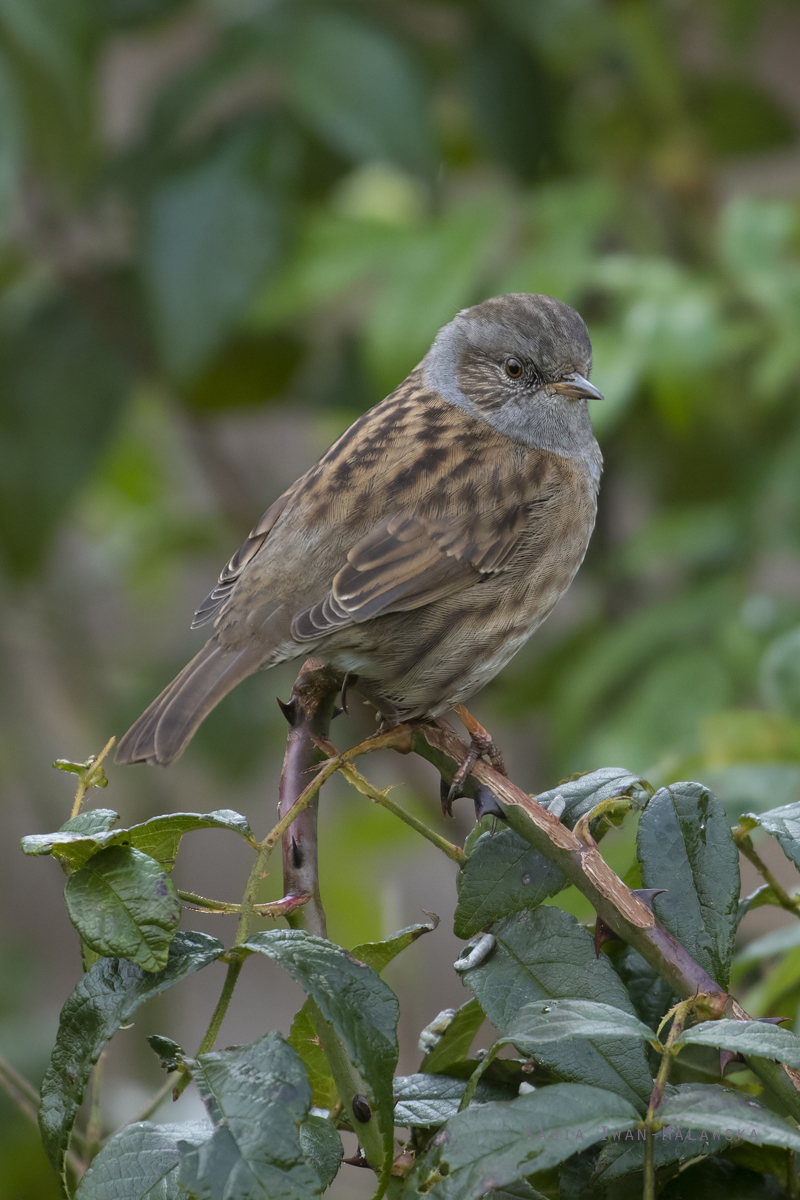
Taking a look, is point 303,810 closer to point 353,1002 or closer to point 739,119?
point 353,1002

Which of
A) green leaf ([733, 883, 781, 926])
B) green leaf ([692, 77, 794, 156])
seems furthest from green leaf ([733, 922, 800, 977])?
green leaf ([692, 77, 794, 156])

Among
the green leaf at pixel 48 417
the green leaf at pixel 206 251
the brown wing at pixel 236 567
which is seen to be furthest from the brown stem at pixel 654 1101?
the green leaf at pixel 48 417

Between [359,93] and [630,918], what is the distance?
8.44 ft

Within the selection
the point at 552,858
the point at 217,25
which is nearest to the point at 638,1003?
the point at 552,858

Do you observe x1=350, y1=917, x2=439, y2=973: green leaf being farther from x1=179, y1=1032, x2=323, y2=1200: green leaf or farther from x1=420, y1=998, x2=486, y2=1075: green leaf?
x1=179, y1=1032, x2=323, y2=1200: green leaf

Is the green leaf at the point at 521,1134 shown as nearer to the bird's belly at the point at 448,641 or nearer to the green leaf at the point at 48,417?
the bird's belly at the point at 448,641

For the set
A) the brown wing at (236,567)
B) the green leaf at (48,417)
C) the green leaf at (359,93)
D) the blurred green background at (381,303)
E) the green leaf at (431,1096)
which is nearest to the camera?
the green leaf at (431,1096)

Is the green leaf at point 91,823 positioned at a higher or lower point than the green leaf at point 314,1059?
higher

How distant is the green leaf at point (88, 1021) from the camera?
96cm

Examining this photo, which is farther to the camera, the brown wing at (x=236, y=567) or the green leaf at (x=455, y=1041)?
the brown wing at (x=236, y=567)

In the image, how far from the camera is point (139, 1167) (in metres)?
0.94

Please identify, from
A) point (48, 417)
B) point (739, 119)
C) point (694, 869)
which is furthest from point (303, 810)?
point (739, 119)

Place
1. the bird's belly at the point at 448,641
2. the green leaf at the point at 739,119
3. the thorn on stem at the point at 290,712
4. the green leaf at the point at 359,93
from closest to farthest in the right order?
the thorn on stem at the point at 290,712 < the bird's belly at the point at 448,641 < the green leaf at the point at 359,93 < the green leaf at the point at 739,119

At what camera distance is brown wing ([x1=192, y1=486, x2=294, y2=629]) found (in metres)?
2.11
